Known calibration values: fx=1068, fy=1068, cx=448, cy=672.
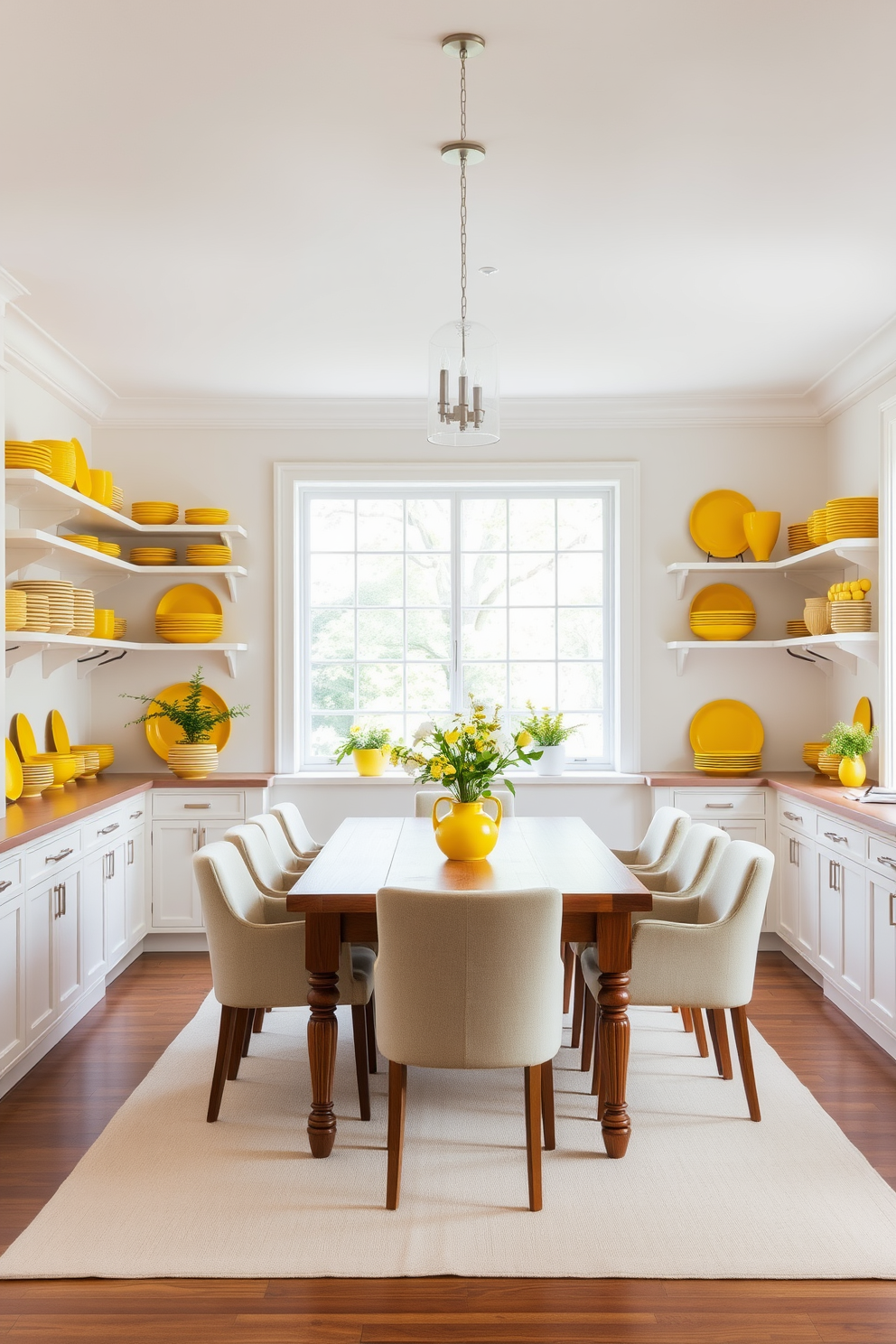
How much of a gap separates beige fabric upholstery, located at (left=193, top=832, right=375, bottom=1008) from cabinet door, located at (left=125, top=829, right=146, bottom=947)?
181cm

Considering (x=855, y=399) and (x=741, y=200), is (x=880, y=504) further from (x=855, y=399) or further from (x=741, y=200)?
(x=741, y=200)

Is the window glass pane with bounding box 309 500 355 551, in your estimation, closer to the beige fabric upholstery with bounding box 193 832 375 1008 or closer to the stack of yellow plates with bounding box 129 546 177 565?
the stack of yellow plates with bounding box 129 546 177 565

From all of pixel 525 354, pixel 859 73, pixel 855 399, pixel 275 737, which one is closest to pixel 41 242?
pixel 525 354

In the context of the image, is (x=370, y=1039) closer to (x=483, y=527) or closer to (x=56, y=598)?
(x=56, y=598)

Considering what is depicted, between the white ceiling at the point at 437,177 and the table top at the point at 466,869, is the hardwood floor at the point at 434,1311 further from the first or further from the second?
the white ceiling at the point at 437,177

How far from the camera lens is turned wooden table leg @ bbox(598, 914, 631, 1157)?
2.96 m

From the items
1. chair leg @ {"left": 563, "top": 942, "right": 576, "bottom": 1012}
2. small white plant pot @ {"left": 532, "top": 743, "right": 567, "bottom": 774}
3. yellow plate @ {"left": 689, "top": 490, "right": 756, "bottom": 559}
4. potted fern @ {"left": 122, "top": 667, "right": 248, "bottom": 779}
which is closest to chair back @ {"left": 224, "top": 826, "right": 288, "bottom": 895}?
chair leg @ {"left": 563, "top": 942, "right": 576, "bottom": 1012}

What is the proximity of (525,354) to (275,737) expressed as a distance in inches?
91.5

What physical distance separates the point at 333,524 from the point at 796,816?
281 centimetres

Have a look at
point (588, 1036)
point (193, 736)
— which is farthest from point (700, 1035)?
point (193, 736)

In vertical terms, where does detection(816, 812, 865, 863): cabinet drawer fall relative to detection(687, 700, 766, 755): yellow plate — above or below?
below

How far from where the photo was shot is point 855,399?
504 cm

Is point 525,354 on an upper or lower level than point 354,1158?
upper

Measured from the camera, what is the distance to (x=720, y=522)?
5.58 meters
